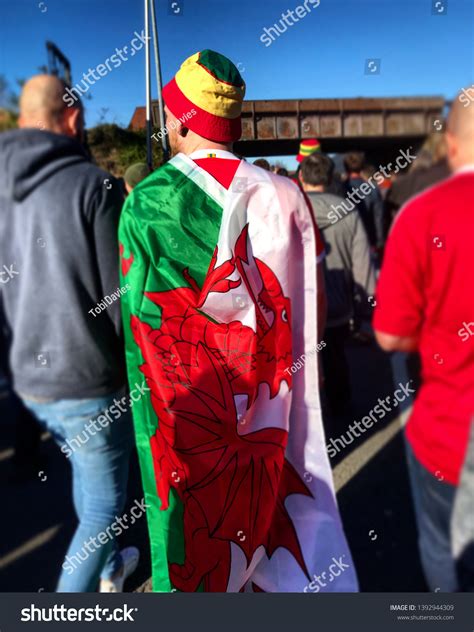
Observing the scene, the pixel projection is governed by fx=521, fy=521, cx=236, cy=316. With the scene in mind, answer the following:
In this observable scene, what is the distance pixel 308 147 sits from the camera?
1.58m

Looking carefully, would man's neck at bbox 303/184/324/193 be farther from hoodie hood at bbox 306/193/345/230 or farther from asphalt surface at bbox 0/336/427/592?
asphalt surface at bbox 0/336/427/592

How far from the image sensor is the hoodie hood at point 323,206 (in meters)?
1.67

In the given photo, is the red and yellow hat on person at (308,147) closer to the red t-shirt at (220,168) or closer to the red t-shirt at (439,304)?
the red t-shirt at (220,168)

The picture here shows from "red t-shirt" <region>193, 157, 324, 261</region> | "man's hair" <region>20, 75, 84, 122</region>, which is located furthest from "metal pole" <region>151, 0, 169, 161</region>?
"man's hair" <region>20, 75, 84, 122</region>

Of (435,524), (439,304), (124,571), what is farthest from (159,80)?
(124,571)

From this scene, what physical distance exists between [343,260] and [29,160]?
3.15ft

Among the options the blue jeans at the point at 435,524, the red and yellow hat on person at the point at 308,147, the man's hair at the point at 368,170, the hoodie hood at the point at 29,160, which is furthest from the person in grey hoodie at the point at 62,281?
the blue jeans at the point at 435,524

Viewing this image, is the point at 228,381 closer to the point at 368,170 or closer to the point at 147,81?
the point at 368,170

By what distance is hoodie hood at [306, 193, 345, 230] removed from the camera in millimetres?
1672

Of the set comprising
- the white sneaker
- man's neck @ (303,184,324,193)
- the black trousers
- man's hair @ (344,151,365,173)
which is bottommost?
the white sneaker

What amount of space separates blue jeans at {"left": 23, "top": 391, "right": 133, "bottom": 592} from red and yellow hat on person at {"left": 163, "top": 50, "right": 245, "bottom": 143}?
0.78m

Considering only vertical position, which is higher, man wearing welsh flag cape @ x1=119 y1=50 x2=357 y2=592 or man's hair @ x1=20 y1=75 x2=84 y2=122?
man's hair @ x1=20 y1=75 x2=84 y2=122
